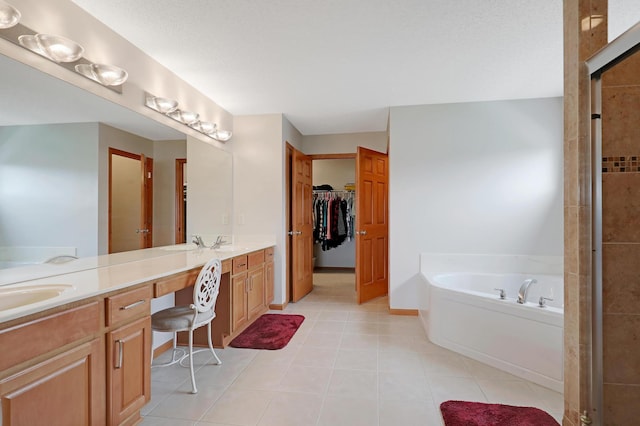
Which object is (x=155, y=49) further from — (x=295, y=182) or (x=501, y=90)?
(x=501, y=90)

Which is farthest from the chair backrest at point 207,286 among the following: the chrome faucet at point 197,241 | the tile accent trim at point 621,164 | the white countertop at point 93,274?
the tile accent trim at point 621,164

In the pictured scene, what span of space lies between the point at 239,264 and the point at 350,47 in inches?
82.3

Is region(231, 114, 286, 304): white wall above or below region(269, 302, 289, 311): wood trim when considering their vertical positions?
above

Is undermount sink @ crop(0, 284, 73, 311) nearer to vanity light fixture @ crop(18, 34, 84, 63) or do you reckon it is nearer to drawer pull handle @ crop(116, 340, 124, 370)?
drawer pull handle @ crop(116, 340, 124, 370)

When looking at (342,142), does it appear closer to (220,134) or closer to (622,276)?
(220,134)

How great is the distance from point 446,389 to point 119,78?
2982 millimetres

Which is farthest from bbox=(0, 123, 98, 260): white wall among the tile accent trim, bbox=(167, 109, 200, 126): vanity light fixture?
the tile accent trim

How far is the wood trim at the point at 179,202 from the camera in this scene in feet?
9.52

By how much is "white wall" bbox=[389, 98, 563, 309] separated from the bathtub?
51 centimetres

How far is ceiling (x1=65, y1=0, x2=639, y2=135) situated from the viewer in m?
1.93

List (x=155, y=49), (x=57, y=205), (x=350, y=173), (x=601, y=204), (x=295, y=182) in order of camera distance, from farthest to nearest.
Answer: (x=350, y=173) → (x=295, y=182) → (x=155, y=49) → (x=57, y=205) → (x=601, y=204)

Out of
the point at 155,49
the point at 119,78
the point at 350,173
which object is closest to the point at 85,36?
the point at 119,78

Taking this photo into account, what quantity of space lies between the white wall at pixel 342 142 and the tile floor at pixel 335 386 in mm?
2823

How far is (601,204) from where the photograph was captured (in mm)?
1157
